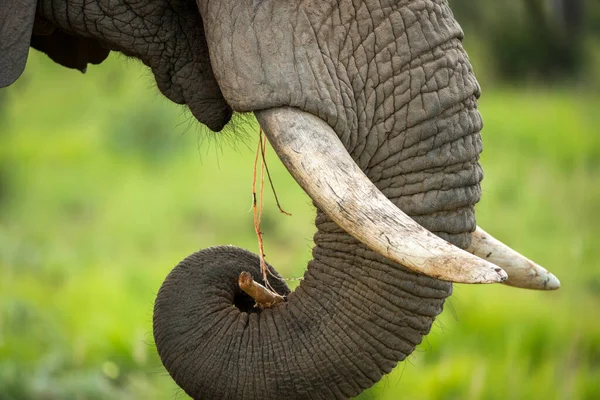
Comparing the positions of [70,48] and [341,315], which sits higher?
[341,315]

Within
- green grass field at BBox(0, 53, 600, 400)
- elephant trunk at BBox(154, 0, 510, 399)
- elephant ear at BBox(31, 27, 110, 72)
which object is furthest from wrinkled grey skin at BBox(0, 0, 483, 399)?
elephant ear at BBox(31, 27, 110, 72)

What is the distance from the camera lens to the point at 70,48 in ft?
11.6

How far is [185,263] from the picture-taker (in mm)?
3047

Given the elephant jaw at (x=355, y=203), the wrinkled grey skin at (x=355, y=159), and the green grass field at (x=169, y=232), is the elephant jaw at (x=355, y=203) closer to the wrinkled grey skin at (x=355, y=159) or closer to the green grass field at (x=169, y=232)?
the wrinkled grey skin at (x=355, y=159)

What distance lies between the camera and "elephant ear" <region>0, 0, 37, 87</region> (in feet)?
9.46

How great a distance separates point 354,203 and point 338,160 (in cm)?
12

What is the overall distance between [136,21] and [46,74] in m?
7.98

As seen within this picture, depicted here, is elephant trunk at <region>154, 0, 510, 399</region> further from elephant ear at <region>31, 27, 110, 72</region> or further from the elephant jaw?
elephant ear at <region>31, 27, 110, 72</region>

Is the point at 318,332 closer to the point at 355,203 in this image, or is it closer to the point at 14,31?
the point at 355,203

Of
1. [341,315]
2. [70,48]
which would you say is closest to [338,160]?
[341,315]

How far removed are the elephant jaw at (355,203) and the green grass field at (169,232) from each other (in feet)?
1.67

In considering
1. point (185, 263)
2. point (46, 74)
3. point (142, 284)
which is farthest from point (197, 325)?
point (46, 74)

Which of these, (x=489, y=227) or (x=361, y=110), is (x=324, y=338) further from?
(x=489, y=227)

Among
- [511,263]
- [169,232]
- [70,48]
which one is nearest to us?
[511,263]
